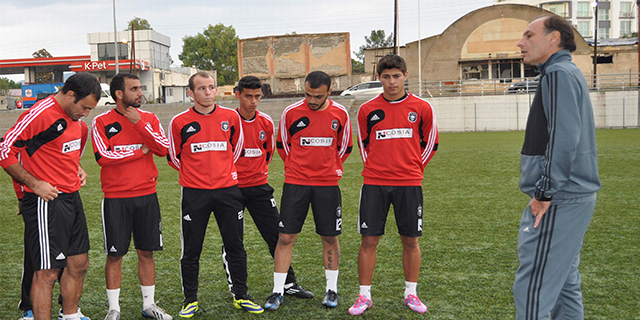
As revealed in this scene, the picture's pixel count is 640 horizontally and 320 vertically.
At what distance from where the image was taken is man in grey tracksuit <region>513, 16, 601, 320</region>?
2818 mm

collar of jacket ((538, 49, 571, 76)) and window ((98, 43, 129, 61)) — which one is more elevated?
window ((98, 43, 129, 61))

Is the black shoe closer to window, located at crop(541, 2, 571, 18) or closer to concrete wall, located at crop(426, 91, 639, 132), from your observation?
concrete wall, located at crop(426, 91, 639, 132)

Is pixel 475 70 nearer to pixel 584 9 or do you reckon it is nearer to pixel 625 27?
pixel 584 9

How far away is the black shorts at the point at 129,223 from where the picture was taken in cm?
426

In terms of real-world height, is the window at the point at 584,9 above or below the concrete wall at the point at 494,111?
above

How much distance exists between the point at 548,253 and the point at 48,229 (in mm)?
3221

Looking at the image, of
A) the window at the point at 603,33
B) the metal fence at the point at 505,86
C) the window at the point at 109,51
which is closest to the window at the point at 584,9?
the window at the point at 603,33

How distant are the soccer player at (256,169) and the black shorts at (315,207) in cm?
43

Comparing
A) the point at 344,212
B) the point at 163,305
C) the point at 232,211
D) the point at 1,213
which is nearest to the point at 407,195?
the point at 232,211

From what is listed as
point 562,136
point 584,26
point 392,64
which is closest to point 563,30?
point 562,136

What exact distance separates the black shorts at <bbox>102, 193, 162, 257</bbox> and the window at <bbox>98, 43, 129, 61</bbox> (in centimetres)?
5579

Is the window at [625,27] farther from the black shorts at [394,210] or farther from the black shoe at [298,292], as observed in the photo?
the black shoe at [298,292]

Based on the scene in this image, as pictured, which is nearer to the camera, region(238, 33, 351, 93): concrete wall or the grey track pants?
the grey track pants

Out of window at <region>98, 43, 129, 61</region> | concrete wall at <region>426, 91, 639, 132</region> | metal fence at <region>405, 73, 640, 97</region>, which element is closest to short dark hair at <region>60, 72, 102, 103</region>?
concrete wall at <region>426, 91, 639, 132</region>
